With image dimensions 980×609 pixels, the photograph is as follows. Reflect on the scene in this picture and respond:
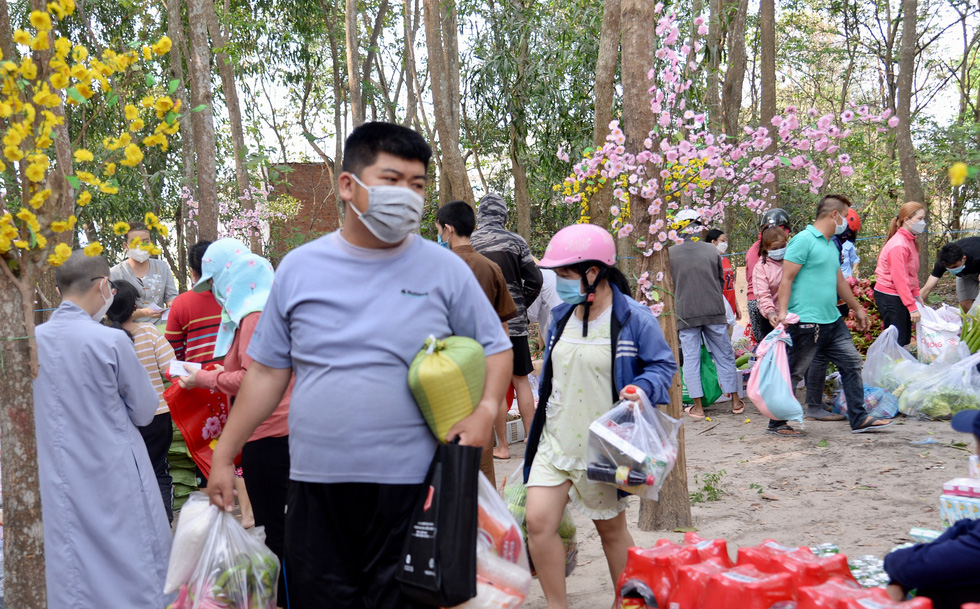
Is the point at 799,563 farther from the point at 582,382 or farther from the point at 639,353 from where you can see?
the point at 582,382

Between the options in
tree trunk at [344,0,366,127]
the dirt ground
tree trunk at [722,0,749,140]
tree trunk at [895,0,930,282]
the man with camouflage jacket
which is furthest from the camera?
tree trunk at [722,0,749,140]

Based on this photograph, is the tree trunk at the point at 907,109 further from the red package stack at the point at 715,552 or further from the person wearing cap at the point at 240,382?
the person wearing cap at the point at 240,382

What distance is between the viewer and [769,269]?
777cm

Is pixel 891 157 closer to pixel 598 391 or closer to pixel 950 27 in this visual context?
pixel 950 27

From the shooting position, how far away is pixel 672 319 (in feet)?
15.5

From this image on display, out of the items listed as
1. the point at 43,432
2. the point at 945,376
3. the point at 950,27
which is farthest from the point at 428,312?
the point at 950,27

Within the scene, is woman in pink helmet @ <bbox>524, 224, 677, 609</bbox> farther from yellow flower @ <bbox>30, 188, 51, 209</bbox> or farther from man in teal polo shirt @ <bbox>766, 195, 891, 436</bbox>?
man in teal polo shirt @ <bbox>766, 195, 891, 436</bbox>

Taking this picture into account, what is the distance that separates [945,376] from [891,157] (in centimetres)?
1484

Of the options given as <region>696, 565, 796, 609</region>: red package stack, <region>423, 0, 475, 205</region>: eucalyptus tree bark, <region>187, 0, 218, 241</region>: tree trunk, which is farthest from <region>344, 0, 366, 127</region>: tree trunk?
<region>696, 565, 796, 609</region>: red package stack

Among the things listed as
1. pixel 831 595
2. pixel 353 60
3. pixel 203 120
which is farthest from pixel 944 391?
pixel 353 60

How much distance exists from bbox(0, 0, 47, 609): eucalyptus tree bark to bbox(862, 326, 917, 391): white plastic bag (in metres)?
6.96

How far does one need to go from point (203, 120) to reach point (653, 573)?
359 inches

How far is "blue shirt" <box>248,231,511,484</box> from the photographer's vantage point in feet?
7.64

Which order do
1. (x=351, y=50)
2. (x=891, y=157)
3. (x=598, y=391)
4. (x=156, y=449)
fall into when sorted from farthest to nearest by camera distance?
(x=891, y=157)
(x=351, y=50)
(x=156, y=449)
(x=598, y=391)
